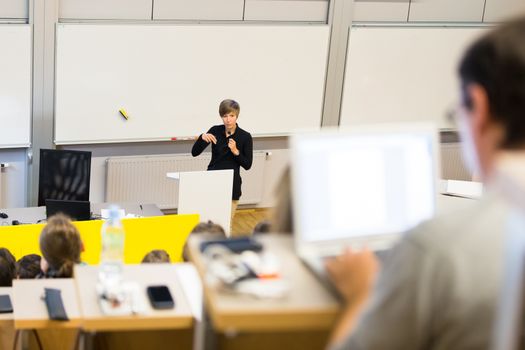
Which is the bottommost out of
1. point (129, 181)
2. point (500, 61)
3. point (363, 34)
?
point (129, 181)

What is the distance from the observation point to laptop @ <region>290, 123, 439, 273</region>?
160cm

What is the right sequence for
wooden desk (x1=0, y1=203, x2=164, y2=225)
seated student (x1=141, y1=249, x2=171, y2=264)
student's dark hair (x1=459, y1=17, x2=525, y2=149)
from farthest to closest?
wooden desk (x1=0, y1=203, x2=164, y2=225)
seated student (x1=141, y1=249, x2=171, y2=264)
student's dark hair (x1=459, y1=17, x2=525, y2=149)

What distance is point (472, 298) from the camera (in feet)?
3.90

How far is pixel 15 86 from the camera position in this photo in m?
7.04

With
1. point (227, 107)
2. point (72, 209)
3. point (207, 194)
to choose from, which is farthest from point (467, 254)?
point (227, 107)

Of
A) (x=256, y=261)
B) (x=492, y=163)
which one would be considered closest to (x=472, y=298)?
(x=492, y=163)

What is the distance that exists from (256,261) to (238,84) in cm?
652

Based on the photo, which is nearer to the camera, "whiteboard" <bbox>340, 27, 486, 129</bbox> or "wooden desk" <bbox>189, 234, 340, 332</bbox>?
"wooden desk" <bbox>189, 234, 340, 332</bbox>

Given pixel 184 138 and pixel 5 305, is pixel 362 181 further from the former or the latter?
pixel 184 138

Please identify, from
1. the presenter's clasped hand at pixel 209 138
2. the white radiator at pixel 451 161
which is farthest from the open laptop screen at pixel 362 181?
the white radiator at pixel 451 161

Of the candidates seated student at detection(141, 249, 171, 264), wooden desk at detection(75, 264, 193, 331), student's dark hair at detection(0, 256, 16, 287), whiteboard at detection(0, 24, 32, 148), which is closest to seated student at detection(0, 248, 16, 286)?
student's dark hair at detection(0, 256, 16, 287)

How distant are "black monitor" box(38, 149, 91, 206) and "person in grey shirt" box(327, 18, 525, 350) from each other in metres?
5.46

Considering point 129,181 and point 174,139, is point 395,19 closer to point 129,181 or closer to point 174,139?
point 174,139

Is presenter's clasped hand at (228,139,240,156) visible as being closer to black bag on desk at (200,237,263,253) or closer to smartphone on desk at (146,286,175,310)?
smartphone on desk at (146,286,175,310)
